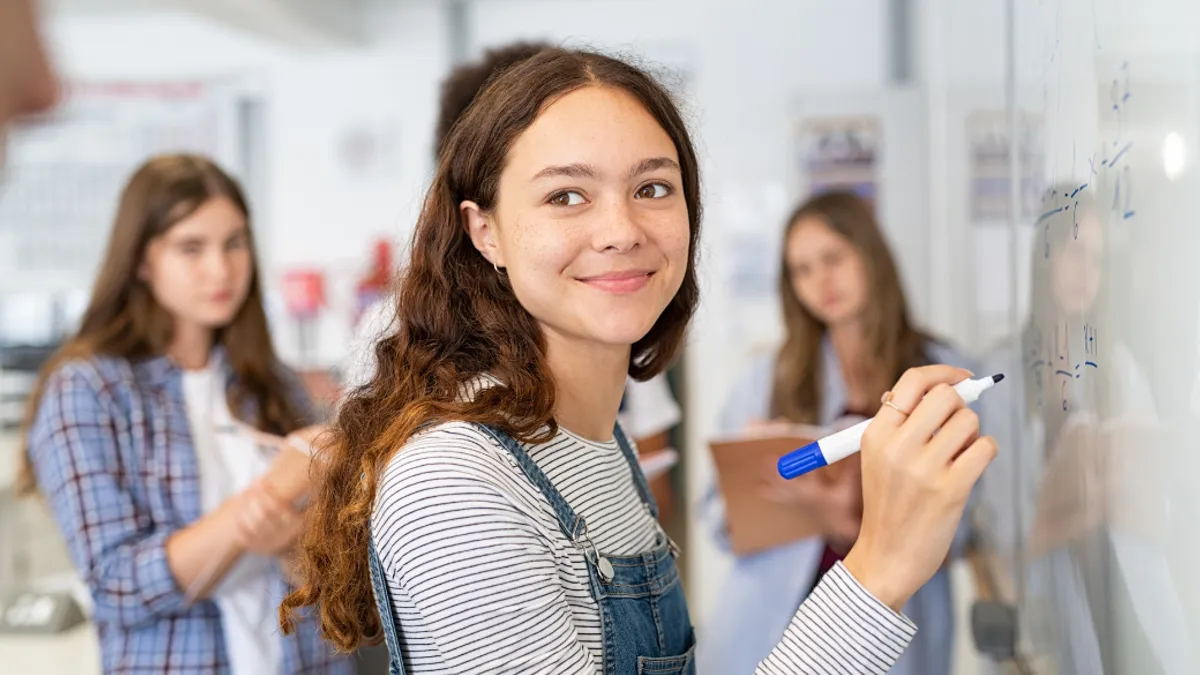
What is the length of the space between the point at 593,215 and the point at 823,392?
1546 millimetres

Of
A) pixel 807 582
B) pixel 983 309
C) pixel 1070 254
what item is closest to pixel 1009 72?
pixel 1070 254

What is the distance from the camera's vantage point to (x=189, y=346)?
1.91 metres

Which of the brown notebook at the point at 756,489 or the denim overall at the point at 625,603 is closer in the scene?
the denim overall at the point at 625,603

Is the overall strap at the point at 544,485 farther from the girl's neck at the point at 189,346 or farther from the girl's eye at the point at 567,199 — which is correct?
the girl's neck at the point at 189,346

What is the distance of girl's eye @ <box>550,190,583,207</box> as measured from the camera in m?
0.97

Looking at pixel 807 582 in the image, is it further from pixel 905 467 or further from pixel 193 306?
pixel 905 467

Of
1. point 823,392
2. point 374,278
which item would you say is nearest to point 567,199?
point 823,392

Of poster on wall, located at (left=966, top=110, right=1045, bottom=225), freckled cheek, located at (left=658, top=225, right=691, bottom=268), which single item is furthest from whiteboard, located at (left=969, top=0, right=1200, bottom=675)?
freckled cheek, located at (left=658, top=225, right=691, bottom=268)

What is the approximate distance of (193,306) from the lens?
6.08 ft

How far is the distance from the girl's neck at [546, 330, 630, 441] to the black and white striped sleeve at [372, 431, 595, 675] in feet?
0.66

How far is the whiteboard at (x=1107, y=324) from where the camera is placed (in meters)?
0.66

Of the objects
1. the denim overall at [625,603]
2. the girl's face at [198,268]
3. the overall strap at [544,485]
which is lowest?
the denim overall at [625,603]

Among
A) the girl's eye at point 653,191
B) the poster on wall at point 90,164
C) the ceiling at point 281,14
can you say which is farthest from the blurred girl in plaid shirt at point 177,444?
the poster on wall at point 90,164

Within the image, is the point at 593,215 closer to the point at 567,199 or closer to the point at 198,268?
the point at 567,199
